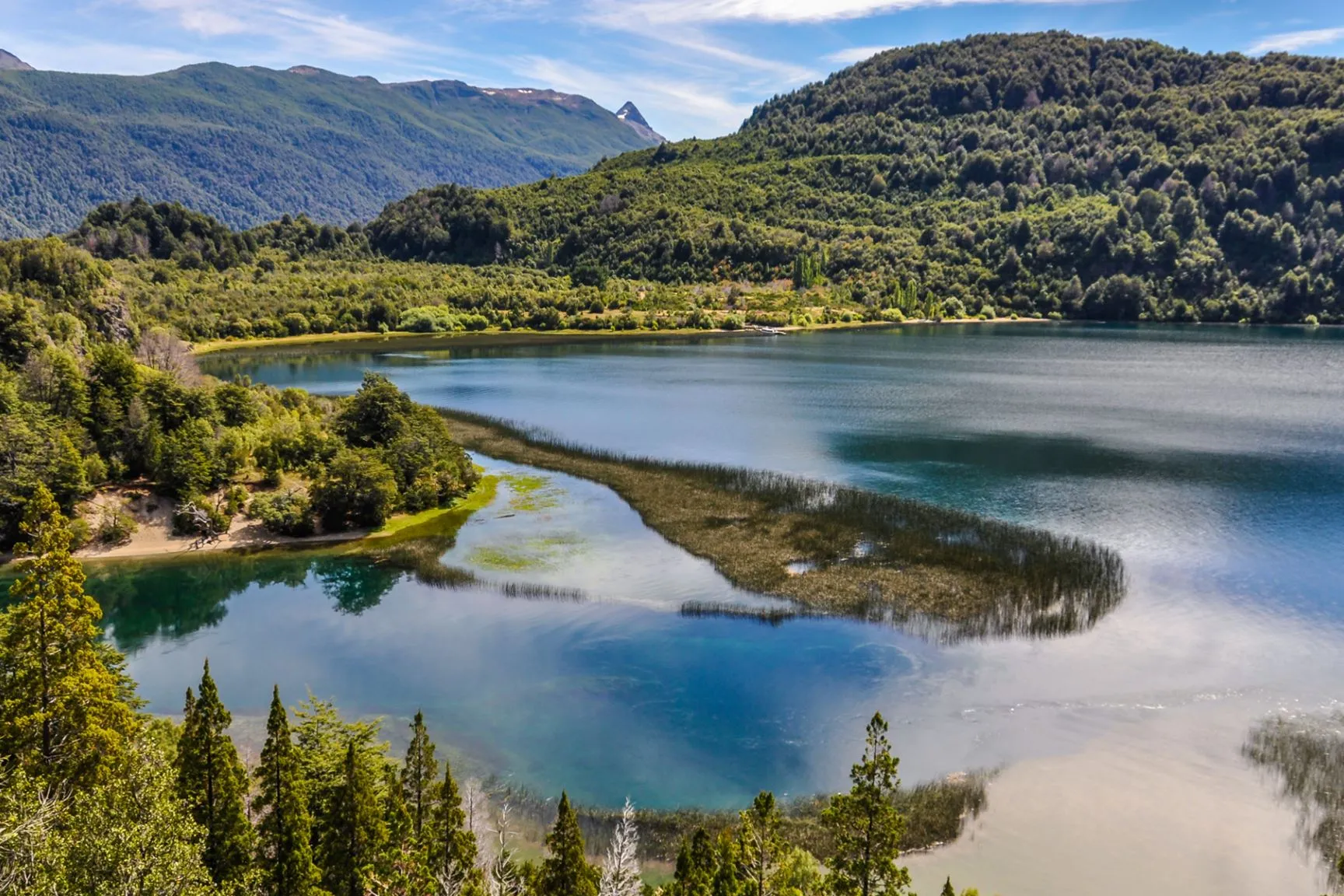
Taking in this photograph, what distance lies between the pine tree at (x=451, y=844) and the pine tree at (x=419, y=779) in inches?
46.5

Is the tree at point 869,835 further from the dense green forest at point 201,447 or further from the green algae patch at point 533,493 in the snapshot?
the dense green forest at point 201,447

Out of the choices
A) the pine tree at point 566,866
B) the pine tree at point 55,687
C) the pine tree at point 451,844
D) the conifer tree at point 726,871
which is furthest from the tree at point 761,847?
the pine tree at point 55,687

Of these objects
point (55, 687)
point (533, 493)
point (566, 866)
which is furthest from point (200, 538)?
point (566, 866)

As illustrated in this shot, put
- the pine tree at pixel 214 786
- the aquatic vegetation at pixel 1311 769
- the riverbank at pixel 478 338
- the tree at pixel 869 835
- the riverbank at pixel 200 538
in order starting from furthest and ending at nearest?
the riverbank at pixel 478 338 → the riverbank at pixel 200 538 → the aquatic vegetation at pixel 1311 769 → the pine tree at pixel 214 786 → the tree at pixel 869 835

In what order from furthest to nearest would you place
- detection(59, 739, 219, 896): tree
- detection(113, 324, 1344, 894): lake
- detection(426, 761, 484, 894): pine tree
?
detection(113, 324, 1344, 894): lake, detection(426, 761, 484, 894): pine tree, detection(59, 739, 219, 896): tree

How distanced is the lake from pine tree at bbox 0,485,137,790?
40.9 feet

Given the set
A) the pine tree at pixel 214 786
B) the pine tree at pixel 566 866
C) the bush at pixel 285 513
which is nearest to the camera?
the pine tree at pixel 566 866

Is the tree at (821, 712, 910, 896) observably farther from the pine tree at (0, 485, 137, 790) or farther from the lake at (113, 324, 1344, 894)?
the pine tree at (0, 485, 137, 790)

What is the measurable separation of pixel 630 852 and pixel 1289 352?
153836 mm

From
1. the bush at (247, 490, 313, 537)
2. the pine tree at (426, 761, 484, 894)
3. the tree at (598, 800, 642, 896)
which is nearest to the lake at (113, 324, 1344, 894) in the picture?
the bush at (247, 490, 313, 537)

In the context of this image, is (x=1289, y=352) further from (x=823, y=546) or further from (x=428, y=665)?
(x=428, y=665)

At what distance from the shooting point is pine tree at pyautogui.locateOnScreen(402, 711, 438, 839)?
22.8 metres

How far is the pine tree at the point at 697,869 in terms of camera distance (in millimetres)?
19883

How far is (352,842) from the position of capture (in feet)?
68.6
